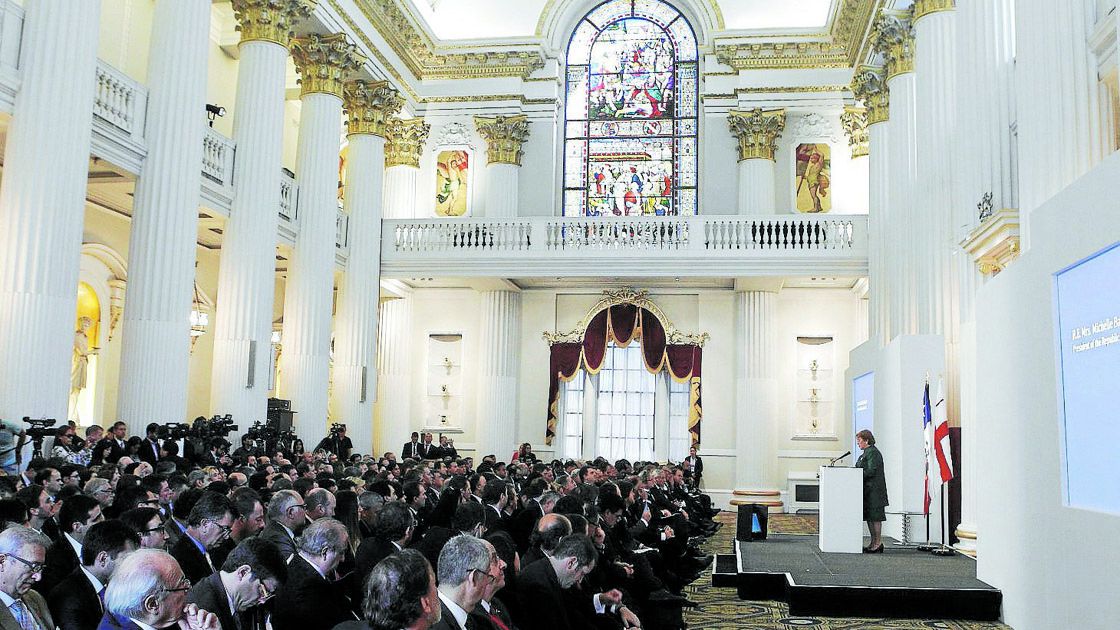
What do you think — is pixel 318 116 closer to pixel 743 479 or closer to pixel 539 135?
pixel 539 135

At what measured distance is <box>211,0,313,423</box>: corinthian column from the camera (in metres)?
14.1

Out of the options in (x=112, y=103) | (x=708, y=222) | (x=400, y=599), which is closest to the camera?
(x=400, y=599)

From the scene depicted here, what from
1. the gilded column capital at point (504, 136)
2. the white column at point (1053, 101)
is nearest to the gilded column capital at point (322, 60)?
the gilded column capital at point (504, 136)

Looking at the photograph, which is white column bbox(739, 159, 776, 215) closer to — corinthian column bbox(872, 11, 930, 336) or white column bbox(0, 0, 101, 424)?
corinthian column bbox(872, 11, 930, 336)

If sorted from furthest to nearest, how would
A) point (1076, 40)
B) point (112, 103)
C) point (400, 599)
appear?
point (112, 103) < point (1076, 40) < point (400, 599)

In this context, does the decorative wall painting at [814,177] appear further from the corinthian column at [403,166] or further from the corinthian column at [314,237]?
the corinthian column at [314,237]

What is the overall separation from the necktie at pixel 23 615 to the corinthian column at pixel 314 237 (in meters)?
12.9

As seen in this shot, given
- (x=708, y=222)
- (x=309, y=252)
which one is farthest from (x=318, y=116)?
(x=708, y=222)

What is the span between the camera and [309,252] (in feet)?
55.8

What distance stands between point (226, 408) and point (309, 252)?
3.85m

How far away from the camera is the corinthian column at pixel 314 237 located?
54.3ft

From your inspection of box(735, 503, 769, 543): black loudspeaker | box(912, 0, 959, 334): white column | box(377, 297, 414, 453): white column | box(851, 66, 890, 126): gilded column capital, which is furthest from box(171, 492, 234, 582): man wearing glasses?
box(377, 297, 414, 453): white column

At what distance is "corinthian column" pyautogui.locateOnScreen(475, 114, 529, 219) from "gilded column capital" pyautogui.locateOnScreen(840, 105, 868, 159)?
6.57 metres

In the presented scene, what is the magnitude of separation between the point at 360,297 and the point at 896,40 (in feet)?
32.9
